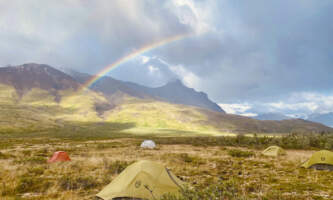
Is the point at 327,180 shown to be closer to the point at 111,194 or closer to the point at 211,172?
the point at 211,172

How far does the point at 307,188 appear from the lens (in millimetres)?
11305

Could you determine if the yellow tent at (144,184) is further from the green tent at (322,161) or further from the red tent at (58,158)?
the green tent at (322,161)

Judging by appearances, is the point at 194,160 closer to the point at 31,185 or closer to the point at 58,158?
the point at 58,158

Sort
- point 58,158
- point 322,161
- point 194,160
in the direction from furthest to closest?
point 194,160
point 58,158
point 322,161

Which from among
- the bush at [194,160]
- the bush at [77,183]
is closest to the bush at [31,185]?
the bush at [77,183]

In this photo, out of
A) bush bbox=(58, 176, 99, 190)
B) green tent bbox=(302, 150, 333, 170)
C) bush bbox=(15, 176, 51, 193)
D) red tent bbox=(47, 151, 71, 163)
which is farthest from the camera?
red tent bbox=(47, 151, 71, 163)

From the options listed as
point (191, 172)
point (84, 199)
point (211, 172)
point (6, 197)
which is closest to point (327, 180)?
point (211, 172)

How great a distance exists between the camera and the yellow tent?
8805 mm

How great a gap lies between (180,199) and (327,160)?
54.1 feet

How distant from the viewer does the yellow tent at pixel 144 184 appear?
8.80 m

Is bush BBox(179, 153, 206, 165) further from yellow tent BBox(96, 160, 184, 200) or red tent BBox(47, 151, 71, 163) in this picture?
red tent BBox(47, 151, 71, 163)

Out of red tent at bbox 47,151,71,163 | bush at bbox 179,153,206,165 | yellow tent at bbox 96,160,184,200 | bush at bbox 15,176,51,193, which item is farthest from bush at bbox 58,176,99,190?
bush at bbox 179,153,206,165

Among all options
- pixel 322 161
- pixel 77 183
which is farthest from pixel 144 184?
pixel 322 161

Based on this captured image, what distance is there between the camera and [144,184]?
29.5 feet
